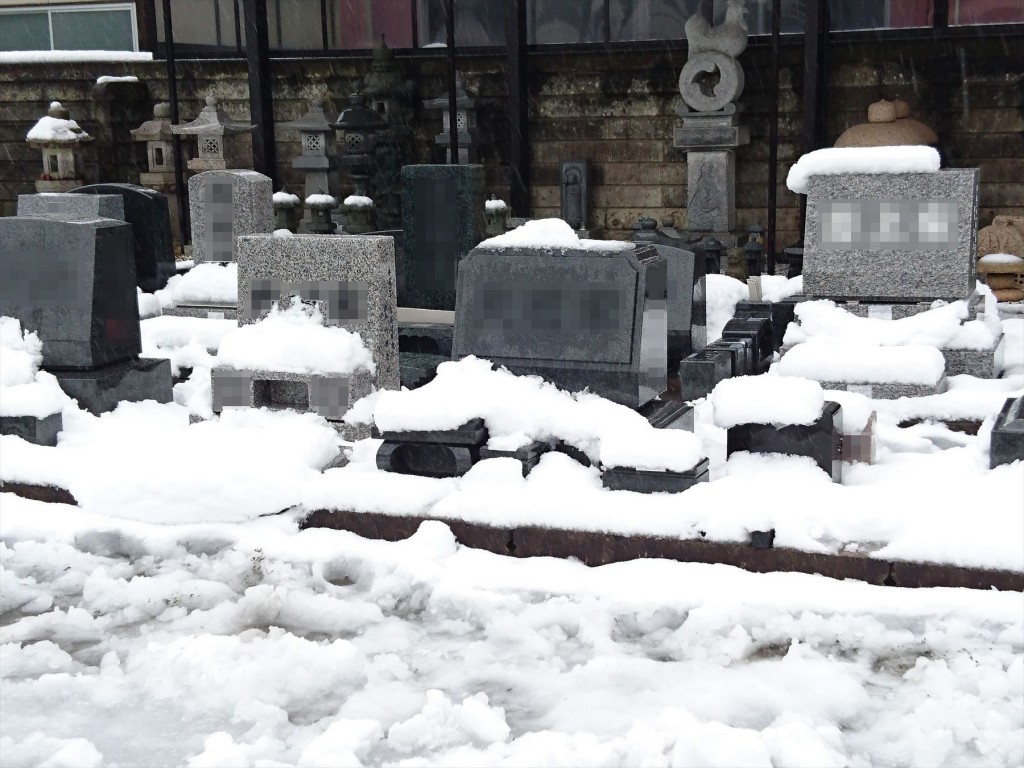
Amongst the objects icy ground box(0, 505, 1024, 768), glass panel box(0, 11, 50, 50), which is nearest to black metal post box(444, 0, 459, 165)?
glass panel box(0, 11, 50, 50)

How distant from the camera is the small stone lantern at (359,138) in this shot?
14.2m

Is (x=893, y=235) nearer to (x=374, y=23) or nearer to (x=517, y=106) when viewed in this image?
(x=517, y=106)

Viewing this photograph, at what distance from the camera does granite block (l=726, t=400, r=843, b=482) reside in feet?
17.5

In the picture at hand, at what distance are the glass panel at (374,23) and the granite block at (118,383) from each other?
898cm

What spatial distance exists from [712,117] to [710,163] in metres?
0.51

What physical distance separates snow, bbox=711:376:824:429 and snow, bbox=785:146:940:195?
311cm

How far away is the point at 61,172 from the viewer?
16016 millimetres

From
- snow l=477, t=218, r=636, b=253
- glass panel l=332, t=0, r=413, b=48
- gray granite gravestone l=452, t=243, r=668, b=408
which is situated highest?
glass panel l=332, t=0, r=413, b=48

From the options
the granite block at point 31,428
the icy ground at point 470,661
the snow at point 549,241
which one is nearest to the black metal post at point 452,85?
the snow at point 549,241

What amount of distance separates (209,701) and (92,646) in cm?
74

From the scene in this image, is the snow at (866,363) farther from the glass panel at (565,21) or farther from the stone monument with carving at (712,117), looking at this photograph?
the glass panel at (565,21)

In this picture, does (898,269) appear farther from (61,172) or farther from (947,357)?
(61,172)

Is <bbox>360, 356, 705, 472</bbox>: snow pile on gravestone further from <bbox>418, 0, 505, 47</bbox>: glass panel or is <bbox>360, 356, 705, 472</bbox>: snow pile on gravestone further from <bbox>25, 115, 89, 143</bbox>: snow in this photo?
<bbox>25, 115, 89, 143</bbox>: snow

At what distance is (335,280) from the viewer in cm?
689
